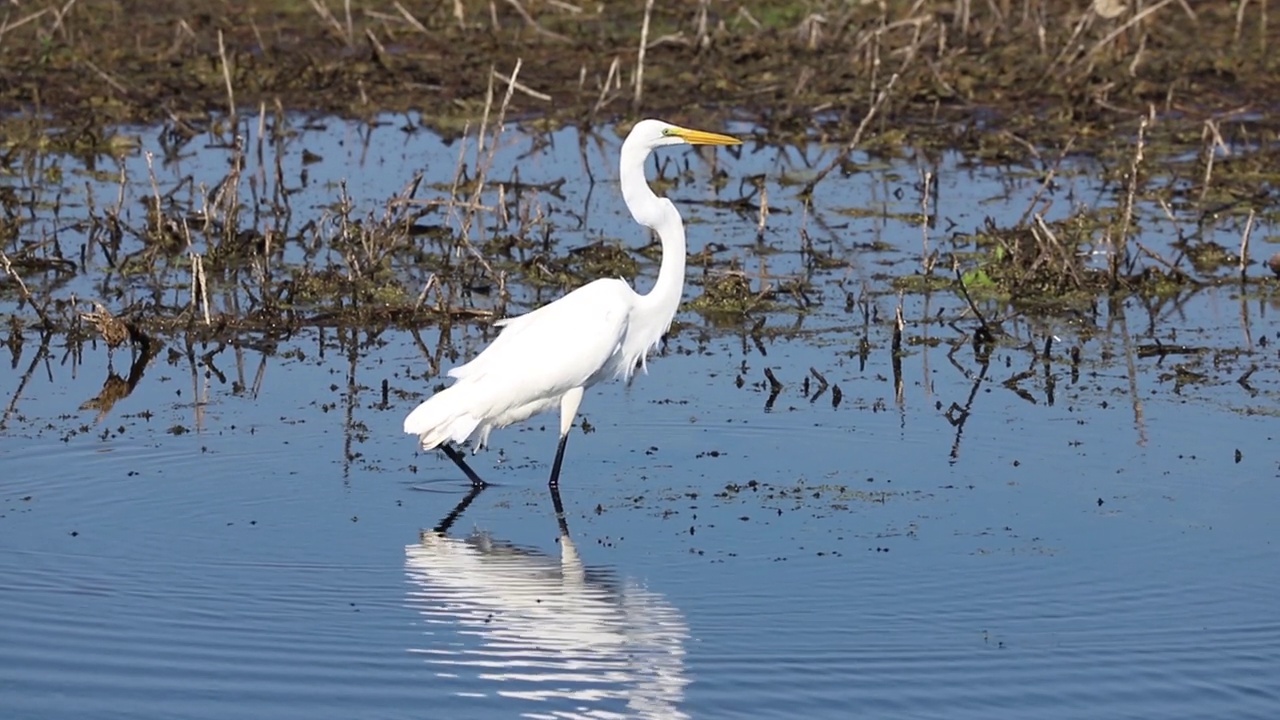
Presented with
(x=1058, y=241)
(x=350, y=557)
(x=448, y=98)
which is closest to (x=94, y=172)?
(x=448, y=98)

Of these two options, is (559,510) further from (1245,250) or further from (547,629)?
(1245,250)

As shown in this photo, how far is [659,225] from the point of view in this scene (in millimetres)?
8586

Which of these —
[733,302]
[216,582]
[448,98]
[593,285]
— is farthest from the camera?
[448,98]

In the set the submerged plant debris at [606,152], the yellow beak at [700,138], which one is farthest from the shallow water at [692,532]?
the yellow beak at [700,138]

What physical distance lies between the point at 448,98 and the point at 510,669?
39.9 ft

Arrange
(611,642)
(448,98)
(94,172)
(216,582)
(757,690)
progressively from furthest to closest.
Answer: (448,98), (94,172), (216,582), (611,642), (757,690)

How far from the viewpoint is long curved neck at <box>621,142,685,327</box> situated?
335 inches

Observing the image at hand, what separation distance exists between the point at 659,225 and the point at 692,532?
1580mm

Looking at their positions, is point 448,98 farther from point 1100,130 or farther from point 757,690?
point 757,690

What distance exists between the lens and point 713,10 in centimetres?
2050

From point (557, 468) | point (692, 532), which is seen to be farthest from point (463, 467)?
point (692, 532)

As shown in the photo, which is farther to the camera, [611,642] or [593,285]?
[593,285]

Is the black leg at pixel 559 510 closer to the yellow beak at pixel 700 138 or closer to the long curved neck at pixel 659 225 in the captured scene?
the long curved neck at pixel 659 225

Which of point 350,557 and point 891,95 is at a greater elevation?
point 891,95
